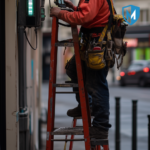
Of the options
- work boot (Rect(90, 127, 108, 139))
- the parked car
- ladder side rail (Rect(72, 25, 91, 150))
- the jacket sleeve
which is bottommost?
the parked car

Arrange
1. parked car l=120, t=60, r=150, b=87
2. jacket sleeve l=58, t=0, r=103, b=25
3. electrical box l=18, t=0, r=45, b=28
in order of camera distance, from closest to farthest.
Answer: jacket sleeve l=58, t=0, r=103, b=25
electrical box l=18, t=0, r=45, b=28
parked car l=120, t=60, r=150, b=87

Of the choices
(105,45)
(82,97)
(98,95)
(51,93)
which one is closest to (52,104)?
(51,93)

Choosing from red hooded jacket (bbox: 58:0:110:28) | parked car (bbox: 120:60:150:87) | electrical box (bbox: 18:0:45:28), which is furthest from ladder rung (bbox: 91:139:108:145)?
parked car (bbox: 120:60:150:87)

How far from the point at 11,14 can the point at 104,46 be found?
0.95 m

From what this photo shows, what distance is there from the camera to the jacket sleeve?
2.72 meters

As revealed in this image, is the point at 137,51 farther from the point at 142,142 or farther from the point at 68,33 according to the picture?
the point at 142,142

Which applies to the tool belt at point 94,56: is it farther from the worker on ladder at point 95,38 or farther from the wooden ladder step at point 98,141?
the wooden ladder step at point 98,141

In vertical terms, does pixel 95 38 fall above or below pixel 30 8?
below

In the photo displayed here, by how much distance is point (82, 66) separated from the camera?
10.1ft

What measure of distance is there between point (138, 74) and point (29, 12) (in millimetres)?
16625

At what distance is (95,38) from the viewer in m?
2.92

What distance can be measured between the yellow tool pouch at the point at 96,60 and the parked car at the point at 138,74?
16225mm

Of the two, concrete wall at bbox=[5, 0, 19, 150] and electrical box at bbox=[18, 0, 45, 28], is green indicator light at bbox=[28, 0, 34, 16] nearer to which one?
electrical box at bbox=[18, 0, 45, 28]

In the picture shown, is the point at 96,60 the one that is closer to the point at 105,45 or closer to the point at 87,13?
the point at 105,45
